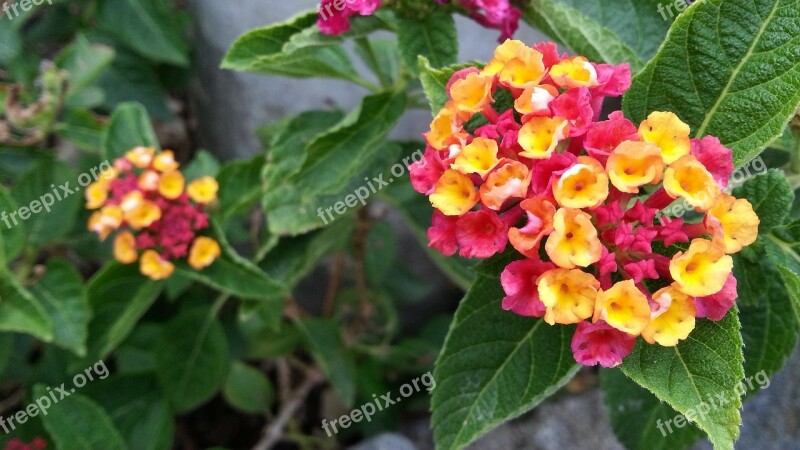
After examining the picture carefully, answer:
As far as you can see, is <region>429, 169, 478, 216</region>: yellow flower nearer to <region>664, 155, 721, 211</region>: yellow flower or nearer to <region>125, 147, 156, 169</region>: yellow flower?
<region>664, 155, 721, 211</region>: yellow flower

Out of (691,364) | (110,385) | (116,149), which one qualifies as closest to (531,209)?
(691,364)

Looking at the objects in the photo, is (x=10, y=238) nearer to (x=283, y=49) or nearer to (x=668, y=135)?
(x=283, y=49)

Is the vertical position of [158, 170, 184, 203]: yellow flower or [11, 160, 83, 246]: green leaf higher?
[158, 170, 184, 203]: yellow flower

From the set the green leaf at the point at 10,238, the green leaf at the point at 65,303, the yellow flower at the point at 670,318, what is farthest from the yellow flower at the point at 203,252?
the yellow flower at the point at 670,318

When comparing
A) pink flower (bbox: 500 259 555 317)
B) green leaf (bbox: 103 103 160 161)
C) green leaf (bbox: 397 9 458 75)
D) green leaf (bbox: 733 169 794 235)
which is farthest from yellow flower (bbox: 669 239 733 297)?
green leaf (bbox: 103 103 160 161)

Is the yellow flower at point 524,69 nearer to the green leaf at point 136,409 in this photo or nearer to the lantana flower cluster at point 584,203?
the lantana flower cluster at point 584,203

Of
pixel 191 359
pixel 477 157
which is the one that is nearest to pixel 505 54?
pixel 477 157
